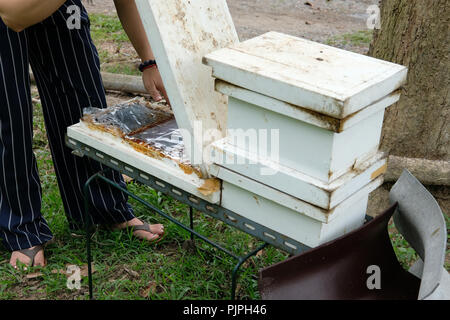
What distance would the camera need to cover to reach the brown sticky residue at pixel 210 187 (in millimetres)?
1516

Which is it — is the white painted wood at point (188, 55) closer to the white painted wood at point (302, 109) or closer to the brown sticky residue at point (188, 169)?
the brown sticky residue at point (188, 169)

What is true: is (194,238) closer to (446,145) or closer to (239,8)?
(446,145)

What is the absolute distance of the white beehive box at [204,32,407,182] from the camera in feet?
4.10

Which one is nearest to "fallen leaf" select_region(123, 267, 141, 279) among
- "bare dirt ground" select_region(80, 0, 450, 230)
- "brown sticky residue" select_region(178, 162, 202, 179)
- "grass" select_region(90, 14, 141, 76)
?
"brown sticky residue" select_region(178, 162, 202, 179)

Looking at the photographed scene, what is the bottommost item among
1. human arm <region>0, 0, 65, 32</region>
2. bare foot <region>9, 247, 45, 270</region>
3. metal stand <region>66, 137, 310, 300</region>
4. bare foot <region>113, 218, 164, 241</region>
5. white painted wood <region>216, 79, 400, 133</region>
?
bare foot <region>9, 247, 45, 270</region>

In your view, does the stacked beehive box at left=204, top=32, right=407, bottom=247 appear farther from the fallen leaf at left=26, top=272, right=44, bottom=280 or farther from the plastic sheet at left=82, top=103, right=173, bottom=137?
the fallen leaf at left=26, top=272, right=44, bottom=280

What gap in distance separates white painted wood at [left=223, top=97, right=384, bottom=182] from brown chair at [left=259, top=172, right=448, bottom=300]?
0.61 ft

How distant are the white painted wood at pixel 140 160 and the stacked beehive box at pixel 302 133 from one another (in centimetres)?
8

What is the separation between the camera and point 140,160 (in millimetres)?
1646

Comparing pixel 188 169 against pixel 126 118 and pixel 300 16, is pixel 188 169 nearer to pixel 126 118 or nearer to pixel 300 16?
pixel 126 118

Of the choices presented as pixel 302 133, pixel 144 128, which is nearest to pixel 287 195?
pixel 302 133

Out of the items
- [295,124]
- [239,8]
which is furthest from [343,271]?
[239,8]

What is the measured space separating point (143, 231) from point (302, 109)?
1.52m

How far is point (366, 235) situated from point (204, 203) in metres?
0.47
